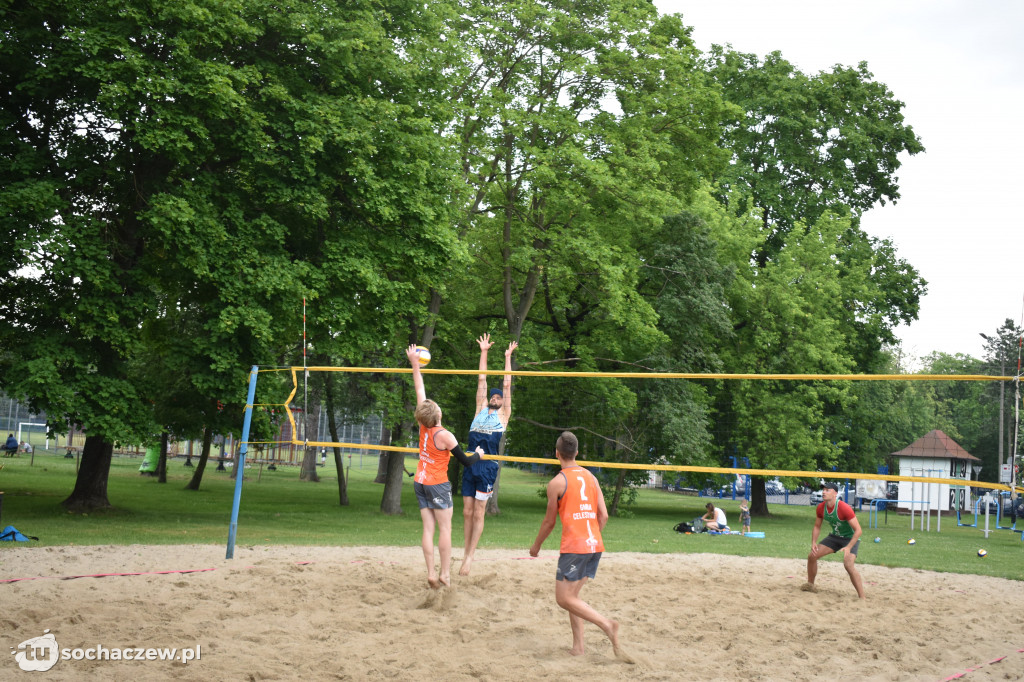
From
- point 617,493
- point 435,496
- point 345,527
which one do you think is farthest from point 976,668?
point 617,493

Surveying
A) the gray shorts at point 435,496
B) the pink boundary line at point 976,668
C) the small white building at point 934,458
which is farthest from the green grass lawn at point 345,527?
the pink boundary line at point 976,668

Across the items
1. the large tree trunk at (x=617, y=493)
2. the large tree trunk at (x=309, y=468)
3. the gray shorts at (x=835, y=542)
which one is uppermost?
the gray shorts at (x=835, y=542)

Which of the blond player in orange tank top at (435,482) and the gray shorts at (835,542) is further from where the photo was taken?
the gray shorts at (835,542)

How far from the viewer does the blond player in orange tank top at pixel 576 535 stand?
591 centimetres

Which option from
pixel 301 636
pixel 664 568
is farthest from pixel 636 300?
pixel 301 636

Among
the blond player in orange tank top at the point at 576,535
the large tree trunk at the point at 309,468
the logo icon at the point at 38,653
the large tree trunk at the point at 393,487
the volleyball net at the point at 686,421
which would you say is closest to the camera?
the logo icon at the point at 38,653

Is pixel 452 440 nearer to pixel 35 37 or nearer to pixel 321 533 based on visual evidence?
pixel 321 533

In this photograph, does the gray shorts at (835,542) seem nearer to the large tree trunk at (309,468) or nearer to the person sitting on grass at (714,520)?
the person sitting on grass at (714,520)

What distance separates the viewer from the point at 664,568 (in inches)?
398

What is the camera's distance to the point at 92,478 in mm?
15227

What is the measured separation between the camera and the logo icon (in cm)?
514

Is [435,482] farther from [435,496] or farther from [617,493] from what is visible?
[617,493]

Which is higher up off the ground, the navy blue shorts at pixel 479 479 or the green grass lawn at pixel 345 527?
the navy blue shorts at pixel 479 479
